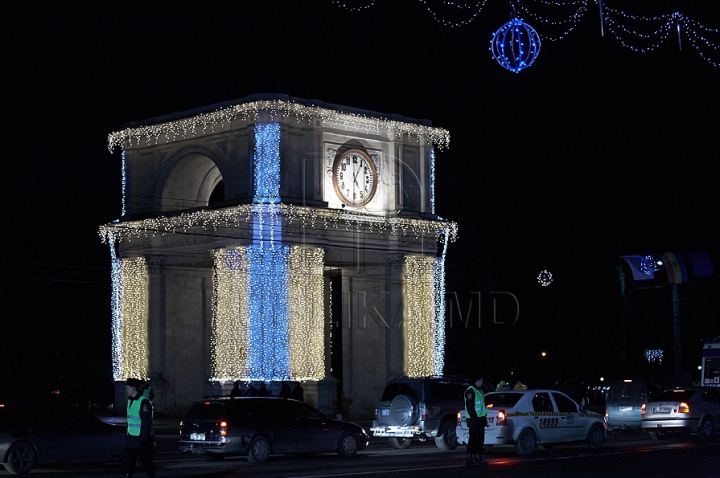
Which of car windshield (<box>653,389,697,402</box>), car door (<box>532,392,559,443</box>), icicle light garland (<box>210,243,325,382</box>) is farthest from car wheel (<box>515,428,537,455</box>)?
icicle light garland (<box>210,243,325,382</box>)

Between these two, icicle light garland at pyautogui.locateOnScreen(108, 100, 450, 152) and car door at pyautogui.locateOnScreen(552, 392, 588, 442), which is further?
icicle light garland at pyautogui.locateOnScreen(108, 100, 450, 152)

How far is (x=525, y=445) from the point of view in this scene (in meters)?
29.6

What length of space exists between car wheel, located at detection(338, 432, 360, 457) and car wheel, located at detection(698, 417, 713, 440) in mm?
10155

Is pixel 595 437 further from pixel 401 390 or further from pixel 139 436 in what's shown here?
pixel 139 436

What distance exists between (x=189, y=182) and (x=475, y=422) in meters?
29.6

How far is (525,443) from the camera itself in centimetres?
A: 2964

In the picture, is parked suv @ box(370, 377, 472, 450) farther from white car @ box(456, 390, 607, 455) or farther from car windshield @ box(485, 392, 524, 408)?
white car @ box(456, 390, 607, 455)

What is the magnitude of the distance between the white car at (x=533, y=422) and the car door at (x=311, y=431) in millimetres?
3024

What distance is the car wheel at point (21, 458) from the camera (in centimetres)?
2639

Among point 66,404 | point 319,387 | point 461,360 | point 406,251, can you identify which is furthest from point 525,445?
point 461,360

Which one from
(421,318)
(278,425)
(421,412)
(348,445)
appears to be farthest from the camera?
(421,318)

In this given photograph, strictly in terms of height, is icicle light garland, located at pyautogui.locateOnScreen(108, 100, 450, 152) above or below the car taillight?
above

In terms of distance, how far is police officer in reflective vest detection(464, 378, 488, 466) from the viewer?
26.3m

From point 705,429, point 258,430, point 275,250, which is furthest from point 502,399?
point 275,250
